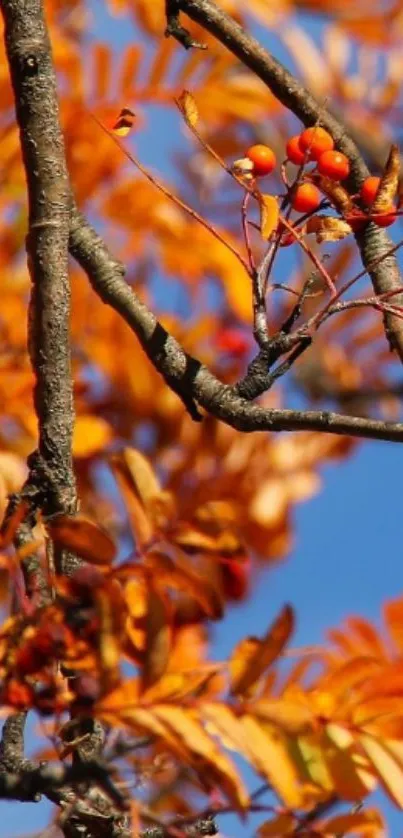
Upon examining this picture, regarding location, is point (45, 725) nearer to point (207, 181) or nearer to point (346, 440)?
point (346, 440)

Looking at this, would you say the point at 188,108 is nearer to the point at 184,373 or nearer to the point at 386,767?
the point at 184,373

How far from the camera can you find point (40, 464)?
141 cm

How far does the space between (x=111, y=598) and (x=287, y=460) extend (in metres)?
3.74

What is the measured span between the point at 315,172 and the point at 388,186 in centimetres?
10

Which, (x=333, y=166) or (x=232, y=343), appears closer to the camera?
(x=333, y=166)

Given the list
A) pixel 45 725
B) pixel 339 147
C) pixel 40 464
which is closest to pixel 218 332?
pixel 339 147

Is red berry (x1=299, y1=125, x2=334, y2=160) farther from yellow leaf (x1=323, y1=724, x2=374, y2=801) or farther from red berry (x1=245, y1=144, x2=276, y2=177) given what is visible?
yellow leaf (x1=323, y1=724, x2=374, y2=801)

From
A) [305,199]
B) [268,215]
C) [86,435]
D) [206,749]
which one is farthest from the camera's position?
[86,435]

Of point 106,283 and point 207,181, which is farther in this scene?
point 207,181

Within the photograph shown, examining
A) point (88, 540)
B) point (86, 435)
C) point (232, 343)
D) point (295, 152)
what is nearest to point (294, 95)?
point (295, 152)

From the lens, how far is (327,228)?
4.64 feet

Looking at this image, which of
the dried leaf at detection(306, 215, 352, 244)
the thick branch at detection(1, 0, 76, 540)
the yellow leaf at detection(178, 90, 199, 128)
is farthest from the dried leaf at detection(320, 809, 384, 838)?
the yellow leaf at detection(178, 90, 199, 128)

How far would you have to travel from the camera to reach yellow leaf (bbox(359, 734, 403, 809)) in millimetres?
1003

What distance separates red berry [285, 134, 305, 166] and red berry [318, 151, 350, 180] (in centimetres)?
2
